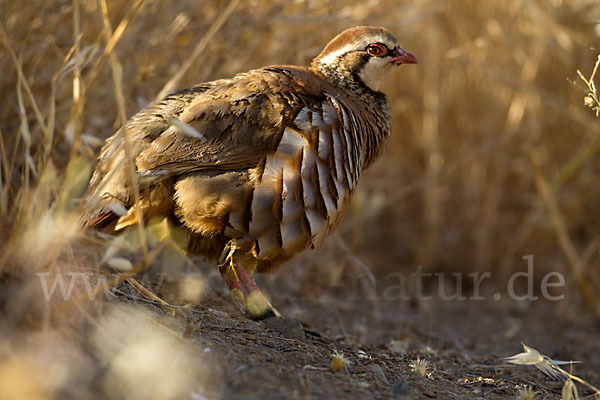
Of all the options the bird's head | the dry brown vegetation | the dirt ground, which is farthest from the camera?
the dry brown vegetation

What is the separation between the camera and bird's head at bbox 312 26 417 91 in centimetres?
400

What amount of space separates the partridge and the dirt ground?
1.10 ft

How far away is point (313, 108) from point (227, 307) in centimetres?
113

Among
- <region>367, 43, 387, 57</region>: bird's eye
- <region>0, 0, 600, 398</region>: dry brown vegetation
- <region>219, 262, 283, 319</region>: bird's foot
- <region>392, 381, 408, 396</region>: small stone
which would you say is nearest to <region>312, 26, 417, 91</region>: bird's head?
<region>367, 43, 387, 57</region>: bird's eye

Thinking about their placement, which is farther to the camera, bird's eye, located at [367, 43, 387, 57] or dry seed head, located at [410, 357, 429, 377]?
bird's eye, located at [367, 43, 387, 57]

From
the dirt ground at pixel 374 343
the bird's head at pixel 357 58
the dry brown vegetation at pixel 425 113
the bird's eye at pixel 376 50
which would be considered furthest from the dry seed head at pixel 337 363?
the bird's eye at pixel 376 50

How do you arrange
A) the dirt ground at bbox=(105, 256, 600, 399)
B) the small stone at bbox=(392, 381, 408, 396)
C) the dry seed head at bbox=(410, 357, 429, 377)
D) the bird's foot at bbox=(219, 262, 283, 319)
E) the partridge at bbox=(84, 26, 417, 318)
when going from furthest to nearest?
the bird's foot at bbox=(219, 262, 283, 319) → the partridge at bbox=(84, 26, 417, 318) → the dry seed head at bbox=(410, 357, 429, 377) → the small stone at bbox=(392, 381, 408, 396) → the dirt ground at bbox=(105, 256, 600, 399)

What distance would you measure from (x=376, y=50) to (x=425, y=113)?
228 centimetres

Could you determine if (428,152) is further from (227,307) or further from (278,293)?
(227,307)

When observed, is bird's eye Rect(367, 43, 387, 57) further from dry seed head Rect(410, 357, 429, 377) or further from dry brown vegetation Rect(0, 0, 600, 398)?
dry seed head Rect(410, 357, 429, 377)

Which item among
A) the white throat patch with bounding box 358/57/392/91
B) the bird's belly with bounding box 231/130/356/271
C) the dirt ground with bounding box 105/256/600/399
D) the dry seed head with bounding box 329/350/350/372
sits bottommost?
the dirt ground with bounding box 105/256/600/399

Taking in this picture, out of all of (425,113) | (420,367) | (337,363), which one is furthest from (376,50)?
(425,113)

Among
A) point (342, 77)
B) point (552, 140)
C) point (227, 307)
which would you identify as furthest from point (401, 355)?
point (552, 140)

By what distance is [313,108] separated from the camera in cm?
347
